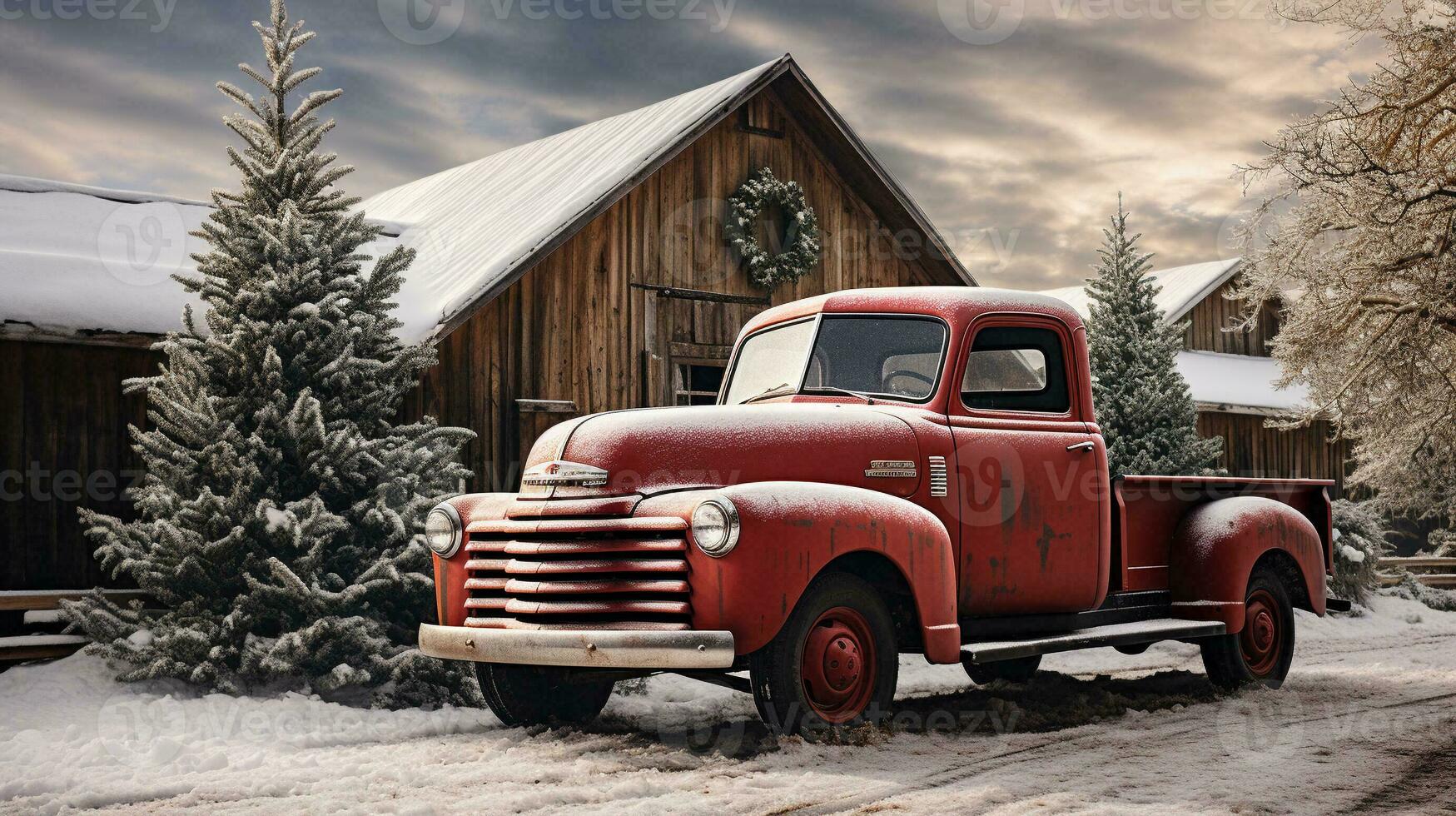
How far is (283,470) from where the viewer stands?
8195 millimetres

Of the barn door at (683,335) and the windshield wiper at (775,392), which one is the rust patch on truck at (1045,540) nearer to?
the windshield wiper at (775,392)

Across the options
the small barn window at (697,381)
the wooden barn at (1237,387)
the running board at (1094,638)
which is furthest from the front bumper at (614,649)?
the wooden barn at (1237,387)

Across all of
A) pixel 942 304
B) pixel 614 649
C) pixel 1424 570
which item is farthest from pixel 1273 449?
pixel 614 649

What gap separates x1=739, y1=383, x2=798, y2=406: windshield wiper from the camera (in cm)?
728

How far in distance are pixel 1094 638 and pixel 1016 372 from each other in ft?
5.21

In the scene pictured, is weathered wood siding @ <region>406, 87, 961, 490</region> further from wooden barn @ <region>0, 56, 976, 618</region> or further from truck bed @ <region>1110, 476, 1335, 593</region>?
truck bed @ <region>1110, 476, 1335, 593</region>

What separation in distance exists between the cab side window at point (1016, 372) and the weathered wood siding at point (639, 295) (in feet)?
18.5

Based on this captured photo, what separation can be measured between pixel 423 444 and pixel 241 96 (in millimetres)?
2697

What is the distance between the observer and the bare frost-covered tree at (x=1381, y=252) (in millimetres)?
16516

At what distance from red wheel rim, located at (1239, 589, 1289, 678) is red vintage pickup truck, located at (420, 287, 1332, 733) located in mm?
18

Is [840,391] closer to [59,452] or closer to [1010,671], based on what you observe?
[1010,671]

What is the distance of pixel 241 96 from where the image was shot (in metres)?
8.72

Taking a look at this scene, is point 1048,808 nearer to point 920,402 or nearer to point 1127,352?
point 920,402

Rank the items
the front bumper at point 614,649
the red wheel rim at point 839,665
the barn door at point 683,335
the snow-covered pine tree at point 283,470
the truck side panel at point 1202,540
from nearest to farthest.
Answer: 1. the front bumper at point 614,649
2. the red wheel rim at point 839,665
3. the snow-covered pine tree at point 283,470
4. the truck side panel at point 1202,540
5. the barn door at point 683,335
